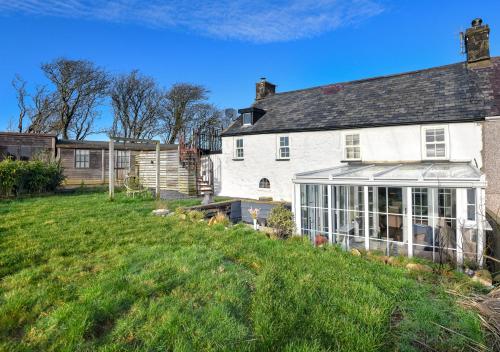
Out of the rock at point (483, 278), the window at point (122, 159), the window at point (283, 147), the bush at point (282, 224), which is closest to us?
the rock at point (483, 278)

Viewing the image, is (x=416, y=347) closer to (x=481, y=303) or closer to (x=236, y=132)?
(x=481, y=303)

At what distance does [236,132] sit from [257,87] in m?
5.29

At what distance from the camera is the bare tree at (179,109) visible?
44594 millimetres

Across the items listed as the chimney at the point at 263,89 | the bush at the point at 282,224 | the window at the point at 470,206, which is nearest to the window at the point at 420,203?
the window at the point at 470,206

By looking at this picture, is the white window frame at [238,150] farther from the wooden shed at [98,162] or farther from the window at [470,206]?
the window at [470,206]

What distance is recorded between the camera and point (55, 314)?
11.4ft

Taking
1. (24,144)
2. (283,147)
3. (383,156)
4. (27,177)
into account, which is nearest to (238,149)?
(283,147)

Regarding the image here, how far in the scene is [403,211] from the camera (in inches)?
363

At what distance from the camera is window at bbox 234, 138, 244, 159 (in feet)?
60.3

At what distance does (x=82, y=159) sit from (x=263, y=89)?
17.4 m

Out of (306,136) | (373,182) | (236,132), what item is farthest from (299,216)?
(236,132)

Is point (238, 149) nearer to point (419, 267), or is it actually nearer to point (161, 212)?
point (161, 212)

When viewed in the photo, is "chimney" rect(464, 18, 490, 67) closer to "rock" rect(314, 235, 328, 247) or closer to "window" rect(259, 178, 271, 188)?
"window" rect(259, 178, 271, 188)

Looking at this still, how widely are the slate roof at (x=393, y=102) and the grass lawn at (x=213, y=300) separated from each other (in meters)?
9.12
